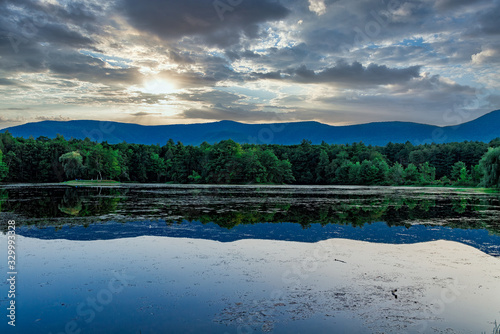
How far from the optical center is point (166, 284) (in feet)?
29.1

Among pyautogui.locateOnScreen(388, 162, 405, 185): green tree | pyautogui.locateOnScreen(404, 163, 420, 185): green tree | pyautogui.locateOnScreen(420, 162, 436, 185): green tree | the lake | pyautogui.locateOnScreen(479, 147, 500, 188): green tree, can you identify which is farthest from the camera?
pyautogui.locateOnScreen(388, 162, 405, 185): green tree

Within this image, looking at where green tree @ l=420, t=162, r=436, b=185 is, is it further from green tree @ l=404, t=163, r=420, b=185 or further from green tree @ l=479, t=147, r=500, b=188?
green tree @ l=479, t=147, r=500, b=188

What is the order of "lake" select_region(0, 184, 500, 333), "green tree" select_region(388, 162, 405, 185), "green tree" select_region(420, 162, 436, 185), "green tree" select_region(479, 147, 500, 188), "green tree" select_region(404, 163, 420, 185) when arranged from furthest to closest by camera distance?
"green tree" select_region(388, 162, 405, 185)
"green tree" select_region(404, 163, 420, 185)
"green tree" select_region(420, 162, 436, 185)
"green tree" select_region(479, 147, 500, 188)
"lake" select_region(0, 184, 500, 333)

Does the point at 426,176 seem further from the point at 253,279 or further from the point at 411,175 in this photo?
the point at 253,279

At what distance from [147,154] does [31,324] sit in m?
117

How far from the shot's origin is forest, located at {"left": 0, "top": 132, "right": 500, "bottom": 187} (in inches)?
3634

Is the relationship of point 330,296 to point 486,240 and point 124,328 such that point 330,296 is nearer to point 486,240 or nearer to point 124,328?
point 124,328

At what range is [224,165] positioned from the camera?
10000 centimetres

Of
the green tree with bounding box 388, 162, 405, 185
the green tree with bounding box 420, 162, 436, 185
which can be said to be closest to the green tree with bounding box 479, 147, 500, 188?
the green tree with bounding box 420, 162, 436, 185

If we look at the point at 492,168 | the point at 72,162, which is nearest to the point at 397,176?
the point at 492,168

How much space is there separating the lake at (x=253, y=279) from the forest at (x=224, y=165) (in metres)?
73.2

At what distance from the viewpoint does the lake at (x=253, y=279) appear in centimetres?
679

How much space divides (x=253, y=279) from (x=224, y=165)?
3583 inches

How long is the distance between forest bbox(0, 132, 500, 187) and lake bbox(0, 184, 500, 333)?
2881 inches
